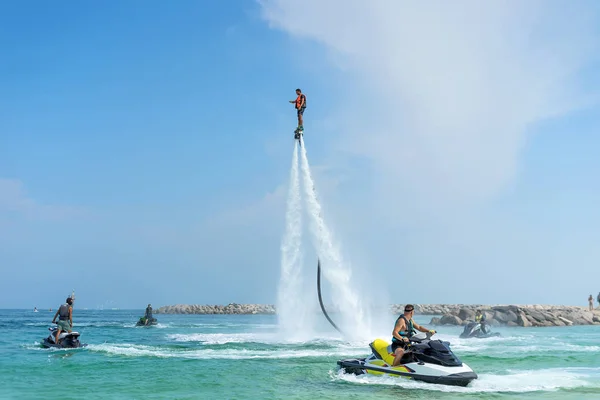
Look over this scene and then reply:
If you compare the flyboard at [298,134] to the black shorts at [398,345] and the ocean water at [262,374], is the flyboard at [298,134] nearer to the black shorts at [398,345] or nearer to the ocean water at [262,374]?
the ocean water at [262,374]

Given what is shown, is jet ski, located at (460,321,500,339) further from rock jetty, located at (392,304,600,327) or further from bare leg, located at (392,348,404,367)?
bare leg, located at (392,348,404,367)

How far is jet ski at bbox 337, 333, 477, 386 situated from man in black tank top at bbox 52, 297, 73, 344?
632 inches

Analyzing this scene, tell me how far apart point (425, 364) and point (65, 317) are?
18.9m

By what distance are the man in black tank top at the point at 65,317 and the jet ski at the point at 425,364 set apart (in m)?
16.1

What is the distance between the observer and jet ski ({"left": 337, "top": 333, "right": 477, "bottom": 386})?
1520 centimetres

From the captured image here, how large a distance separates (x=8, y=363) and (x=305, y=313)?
16.8m

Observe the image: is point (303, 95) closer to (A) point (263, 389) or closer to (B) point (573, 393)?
(A) point (263, 389)

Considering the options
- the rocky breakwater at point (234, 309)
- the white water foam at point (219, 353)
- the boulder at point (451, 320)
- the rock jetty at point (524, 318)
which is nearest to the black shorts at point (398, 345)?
the white water foam at point (219, 353)

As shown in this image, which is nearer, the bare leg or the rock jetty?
the bare leg

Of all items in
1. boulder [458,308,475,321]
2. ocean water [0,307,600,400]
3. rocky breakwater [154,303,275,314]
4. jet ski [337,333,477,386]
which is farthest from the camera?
rocky breakwater [154,303,275,314]

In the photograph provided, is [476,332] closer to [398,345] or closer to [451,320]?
[398,345]

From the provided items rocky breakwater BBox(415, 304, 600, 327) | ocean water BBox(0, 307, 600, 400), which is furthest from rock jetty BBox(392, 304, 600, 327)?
ocean water BBox(0, 307, 600, 400)

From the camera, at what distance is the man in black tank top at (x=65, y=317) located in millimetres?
26312

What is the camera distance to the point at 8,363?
73.2 feet
